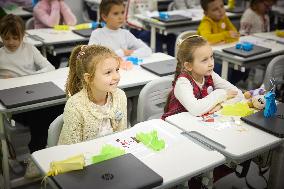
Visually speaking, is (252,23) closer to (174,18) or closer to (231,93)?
(174,18)

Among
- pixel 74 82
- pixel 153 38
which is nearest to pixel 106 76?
pixel 74 82

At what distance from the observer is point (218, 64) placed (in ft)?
13.2

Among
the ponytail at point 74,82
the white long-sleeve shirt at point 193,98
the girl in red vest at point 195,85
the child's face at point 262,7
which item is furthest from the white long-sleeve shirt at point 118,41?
the child's face at point 262,7

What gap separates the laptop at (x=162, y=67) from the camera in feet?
9.98

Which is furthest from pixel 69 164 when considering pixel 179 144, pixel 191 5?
pixel 191 5

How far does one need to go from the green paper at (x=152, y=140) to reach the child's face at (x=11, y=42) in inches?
69.7

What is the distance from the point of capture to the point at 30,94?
252cm

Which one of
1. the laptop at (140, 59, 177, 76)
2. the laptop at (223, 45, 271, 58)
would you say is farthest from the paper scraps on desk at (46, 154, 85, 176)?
the laptop at (223, 45, 271, 58)

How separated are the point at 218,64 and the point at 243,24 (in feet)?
3.96

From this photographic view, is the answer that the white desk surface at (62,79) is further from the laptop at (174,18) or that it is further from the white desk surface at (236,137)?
the laptop at (174,18)

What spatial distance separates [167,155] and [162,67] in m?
1.51

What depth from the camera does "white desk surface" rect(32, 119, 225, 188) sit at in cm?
161

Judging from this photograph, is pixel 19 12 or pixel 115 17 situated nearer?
pixel 115 17

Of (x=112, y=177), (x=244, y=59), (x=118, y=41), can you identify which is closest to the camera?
(x=112, y=177)
